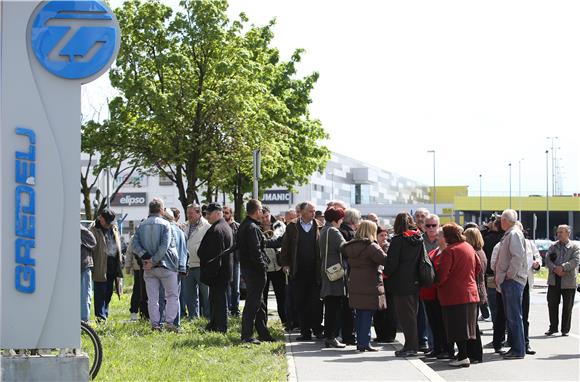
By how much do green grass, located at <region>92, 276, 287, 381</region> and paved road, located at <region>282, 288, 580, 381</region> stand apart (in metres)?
0.32

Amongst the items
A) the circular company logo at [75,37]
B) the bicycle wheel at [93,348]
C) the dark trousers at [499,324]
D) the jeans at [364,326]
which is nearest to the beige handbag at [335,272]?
the jeans at [364,326]

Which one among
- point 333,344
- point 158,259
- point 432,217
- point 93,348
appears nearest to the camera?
point 93,348

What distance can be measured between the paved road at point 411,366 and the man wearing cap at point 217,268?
111cm

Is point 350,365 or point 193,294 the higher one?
point 193,294

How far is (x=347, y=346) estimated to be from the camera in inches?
514

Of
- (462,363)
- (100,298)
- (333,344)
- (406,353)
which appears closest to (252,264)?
(333,344)

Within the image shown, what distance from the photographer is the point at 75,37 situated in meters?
7.70

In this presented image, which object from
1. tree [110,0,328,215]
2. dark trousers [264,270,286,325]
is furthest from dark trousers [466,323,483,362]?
tree [110,0,328,215]

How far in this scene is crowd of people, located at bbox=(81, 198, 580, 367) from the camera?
470 inches

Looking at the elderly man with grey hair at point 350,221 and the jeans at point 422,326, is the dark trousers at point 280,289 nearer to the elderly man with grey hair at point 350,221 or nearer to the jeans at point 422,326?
the elderly man with grey hair at point 350,221

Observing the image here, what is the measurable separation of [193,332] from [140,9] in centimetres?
2022

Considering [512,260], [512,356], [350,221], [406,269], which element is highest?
[350,221]

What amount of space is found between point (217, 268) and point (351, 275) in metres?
2.12

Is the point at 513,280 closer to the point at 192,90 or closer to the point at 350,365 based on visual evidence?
the point at 350,365
